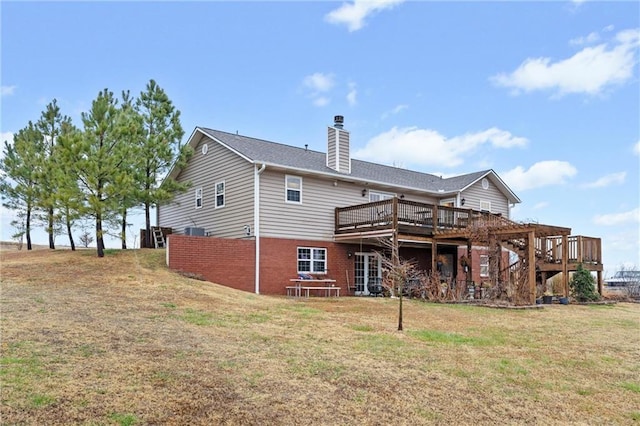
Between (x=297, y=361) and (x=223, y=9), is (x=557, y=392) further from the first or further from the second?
(x=223, y=9)

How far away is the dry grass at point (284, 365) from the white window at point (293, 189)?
7563mm

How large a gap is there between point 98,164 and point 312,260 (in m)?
8.56

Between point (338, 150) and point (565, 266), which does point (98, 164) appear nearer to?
point (338, 150)

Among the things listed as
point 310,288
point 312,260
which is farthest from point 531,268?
point 312,260

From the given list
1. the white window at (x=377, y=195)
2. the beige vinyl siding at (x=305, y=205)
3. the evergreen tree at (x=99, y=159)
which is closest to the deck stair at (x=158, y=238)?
the evergreen tree at (x=99, y=159)

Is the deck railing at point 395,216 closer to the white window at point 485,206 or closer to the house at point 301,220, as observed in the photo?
the house at point 301,220

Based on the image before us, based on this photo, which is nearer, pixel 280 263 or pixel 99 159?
pixel 99 159

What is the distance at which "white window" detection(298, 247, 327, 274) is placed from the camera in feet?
66.6

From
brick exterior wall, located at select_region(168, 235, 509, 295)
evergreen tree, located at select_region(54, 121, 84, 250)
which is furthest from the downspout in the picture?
evergreen tree, located at select_region(54, 121, 84, 250)

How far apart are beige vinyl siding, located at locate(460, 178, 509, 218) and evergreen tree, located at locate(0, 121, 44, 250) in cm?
1959

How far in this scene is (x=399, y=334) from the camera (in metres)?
10.2

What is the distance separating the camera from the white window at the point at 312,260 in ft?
66.6

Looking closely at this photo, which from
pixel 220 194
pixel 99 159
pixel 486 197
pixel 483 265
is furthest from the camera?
pixel 486 197

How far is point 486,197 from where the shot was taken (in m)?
27.5
